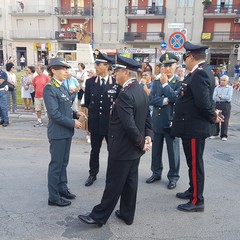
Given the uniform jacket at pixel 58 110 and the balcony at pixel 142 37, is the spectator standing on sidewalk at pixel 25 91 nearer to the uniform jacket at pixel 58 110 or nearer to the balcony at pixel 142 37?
the uniform jacket at pixel 58 110

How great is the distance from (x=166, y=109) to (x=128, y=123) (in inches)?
61.8

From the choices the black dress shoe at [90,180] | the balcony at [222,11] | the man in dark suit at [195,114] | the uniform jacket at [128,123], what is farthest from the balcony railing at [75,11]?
the uniform jacket at [128,123]

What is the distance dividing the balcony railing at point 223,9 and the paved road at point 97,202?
3397cm

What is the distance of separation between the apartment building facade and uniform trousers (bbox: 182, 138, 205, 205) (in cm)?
3077

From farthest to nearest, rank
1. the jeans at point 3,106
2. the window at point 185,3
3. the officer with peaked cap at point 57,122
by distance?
1. the window at point 185,3
2. the jeans at point 3,106
3. the officer with peaked cap at point 57,122

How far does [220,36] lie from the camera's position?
117 feet

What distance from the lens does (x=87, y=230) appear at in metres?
3.19

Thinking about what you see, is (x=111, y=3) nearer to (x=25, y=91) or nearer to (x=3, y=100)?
(x=25, y=91)

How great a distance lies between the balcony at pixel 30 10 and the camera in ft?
132

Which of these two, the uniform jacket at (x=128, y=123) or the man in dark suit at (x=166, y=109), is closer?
the uniform jacket at (x=128, y=123)

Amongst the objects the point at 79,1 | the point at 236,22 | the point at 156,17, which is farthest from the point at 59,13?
the point at 236,22

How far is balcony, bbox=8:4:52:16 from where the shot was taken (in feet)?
132

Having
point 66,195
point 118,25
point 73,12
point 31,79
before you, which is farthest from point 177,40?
point 73,12

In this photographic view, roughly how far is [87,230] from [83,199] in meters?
0.77
